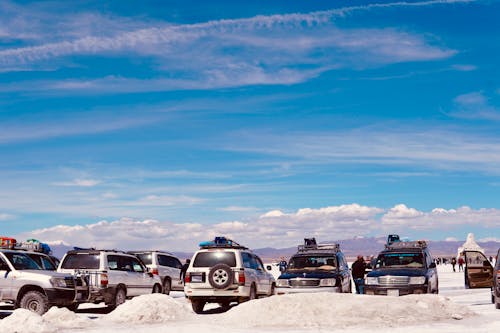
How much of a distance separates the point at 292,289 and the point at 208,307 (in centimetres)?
353

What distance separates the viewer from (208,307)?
23797mm

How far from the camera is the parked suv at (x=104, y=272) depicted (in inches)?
810

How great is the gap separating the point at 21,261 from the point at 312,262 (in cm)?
909

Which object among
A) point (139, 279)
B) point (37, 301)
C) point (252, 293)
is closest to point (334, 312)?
point (252, 293)

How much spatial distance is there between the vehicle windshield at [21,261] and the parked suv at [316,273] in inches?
286

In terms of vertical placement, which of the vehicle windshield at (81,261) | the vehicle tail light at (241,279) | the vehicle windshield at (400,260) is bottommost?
the vehicle tail light at (241,279)

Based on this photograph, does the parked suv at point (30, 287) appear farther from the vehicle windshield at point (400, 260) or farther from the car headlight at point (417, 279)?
the vehicle windshield at point (400, 260)

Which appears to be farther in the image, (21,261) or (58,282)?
(21,261)

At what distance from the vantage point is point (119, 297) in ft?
70.8

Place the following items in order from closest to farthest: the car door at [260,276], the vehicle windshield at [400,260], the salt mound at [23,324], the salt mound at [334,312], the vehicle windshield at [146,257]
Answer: the salt mound at [23,324]
the salt mound at [334,312]
the car door at [260,276]
the vehicle windshield at [400,260]
the vehicle windshield at [146,257]

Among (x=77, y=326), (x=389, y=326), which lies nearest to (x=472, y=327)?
(x=389, y=326)

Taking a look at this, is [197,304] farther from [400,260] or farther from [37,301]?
[400,260]

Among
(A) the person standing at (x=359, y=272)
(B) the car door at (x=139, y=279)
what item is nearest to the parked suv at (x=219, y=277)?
(B) the car door at (x=139, y=279)

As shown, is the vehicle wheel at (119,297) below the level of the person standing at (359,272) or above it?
below
